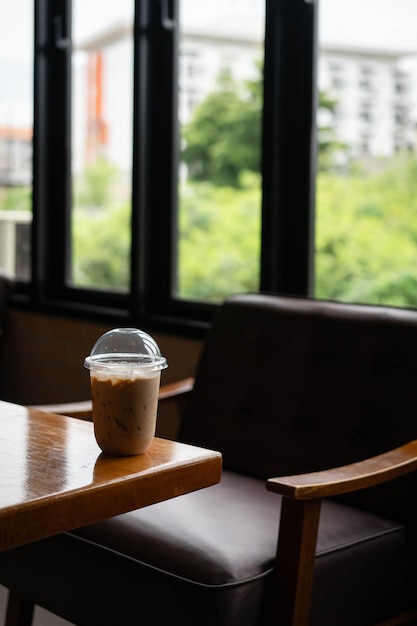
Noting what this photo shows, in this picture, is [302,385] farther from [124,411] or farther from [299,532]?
[124,411]

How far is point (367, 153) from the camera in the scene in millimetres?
2699

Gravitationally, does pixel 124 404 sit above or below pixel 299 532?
above

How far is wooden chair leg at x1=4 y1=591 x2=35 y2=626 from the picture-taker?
2232 millimetres

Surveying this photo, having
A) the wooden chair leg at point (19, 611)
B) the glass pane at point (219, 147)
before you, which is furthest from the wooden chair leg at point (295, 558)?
the glass pane at point (219, 147)

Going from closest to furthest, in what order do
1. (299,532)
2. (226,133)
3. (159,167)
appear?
(299,532), (226,133), (159,167)

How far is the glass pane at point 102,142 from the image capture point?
12.0ft

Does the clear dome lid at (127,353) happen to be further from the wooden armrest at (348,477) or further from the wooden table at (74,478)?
the wooden armrest at (348,477)

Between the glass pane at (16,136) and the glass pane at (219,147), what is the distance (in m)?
Result: 1.13

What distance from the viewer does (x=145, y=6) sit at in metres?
3.46

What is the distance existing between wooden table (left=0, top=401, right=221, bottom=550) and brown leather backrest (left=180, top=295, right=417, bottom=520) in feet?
2.67

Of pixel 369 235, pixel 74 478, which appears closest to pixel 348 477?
pixel 74 478

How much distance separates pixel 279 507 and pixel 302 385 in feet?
1.24

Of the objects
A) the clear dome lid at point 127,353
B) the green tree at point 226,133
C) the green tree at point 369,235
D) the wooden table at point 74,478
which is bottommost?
the wooden table at point 74,478

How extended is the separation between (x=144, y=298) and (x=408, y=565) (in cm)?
179
